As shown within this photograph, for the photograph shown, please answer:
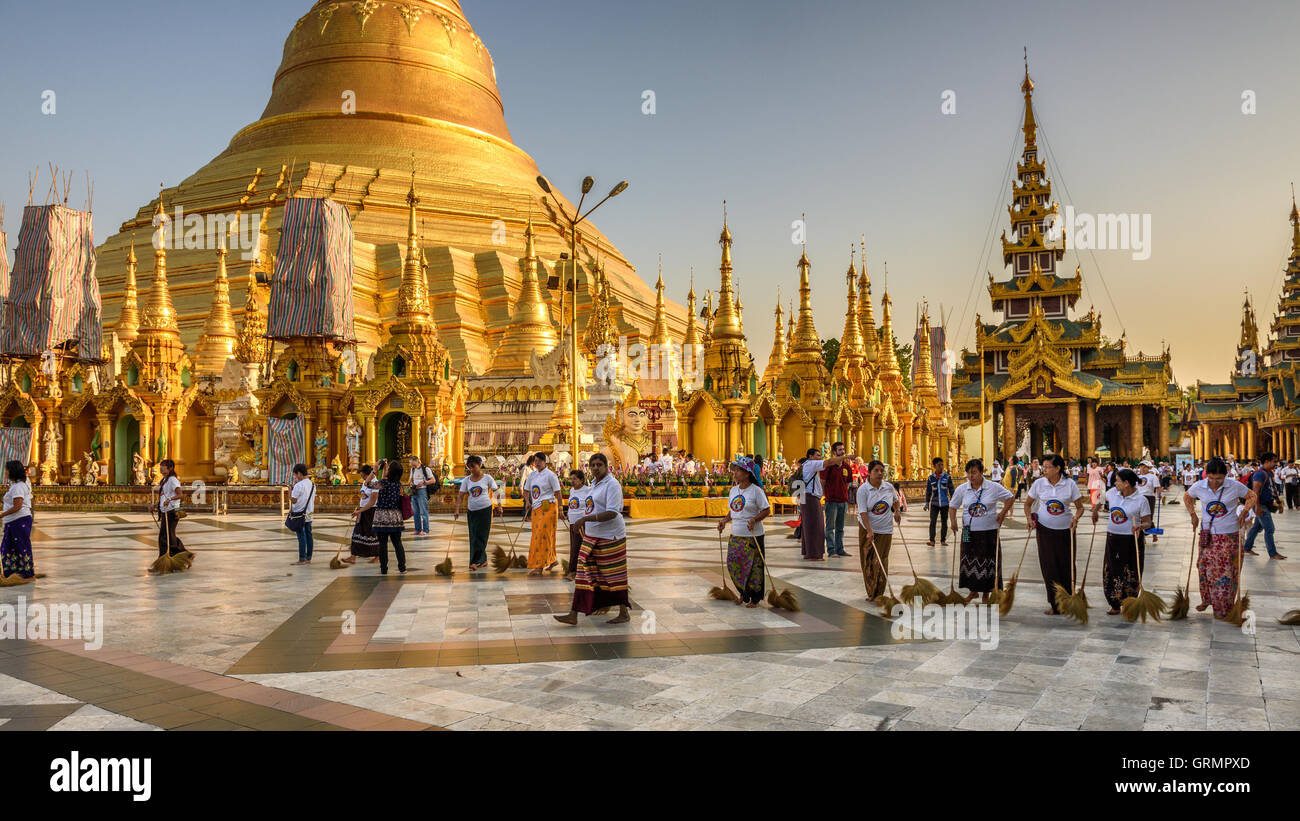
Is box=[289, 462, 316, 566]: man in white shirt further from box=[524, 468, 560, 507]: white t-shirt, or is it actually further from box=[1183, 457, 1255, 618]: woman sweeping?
box=[1183, 457, 1255, 618]: woman sweeping

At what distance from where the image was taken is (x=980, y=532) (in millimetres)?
9156

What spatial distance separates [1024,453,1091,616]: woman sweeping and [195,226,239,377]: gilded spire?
112ft

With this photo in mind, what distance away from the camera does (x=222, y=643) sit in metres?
7.39

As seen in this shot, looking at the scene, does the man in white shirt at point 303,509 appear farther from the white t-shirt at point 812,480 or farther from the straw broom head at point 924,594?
the straw broom head at point 924,594

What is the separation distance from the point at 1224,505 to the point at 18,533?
13.4m

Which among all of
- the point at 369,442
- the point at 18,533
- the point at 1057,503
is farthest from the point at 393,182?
the point at 1057,503

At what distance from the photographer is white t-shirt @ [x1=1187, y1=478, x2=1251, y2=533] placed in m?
8.39

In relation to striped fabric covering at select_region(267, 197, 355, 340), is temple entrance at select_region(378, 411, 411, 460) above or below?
below

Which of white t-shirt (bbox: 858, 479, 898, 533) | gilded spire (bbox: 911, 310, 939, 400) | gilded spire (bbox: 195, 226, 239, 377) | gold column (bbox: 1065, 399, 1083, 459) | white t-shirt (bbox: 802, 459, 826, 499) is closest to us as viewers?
white t-shirt (bbox: 858, 479, 898, 533)

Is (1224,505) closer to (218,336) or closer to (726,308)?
(726,308)

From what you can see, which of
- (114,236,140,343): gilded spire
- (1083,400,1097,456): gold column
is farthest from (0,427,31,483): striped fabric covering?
(1083,400,1097,456): gold column

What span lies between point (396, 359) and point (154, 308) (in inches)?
464

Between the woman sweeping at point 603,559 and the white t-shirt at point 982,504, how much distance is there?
3.59 meters
